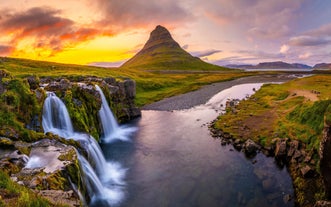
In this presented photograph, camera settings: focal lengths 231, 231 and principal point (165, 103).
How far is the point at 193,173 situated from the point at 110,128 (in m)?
22.0

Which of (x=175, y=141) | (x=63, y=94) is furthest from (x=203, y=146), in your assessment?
(x=63, y=94)

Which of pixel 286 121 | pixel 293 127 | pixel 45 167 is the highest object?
pixel 45 167

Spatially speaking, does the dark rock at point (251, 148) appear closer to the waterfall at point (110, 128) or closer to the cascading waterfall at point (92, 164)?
the cascading waterfall at point (92, 164)

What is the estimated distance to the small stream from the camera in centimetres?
2149

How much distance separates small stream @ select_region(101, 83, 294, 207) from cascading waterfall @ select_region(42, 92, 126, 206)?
1.19 meters

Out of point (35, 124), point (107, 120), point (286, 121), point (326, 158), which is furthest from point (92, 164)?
point (286, 121)

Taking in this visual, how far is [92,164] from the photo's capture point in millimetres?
25531

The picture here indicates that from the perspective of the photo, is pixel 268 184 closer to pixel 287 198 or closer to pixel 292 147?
pixel 287 198

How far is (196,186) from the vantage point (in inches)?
934

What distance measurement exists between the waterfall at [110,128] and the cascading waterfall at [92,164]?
31.5ft

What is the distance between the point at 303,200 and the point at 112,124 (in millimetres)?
33928

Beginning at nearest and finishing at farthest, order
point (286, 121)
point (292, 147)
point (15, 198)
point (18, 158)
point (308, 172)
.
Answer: point (15, 198)
point (18, 158)
point (308, 172)
point (292, 147)
point (286, 121)

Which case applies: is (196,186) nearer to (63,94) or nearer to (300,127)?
(300,127)

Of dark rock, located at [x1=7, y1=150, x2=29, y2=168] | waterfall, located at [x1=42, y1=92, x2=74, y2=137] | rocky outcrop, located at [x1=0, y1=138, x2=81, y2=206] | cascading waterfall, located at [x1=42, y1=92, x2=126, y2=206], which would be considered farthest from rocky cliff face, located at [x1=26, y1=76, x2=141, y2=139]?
dark rock, located at [x1=7, y1=150, x2=29, y2=168]
